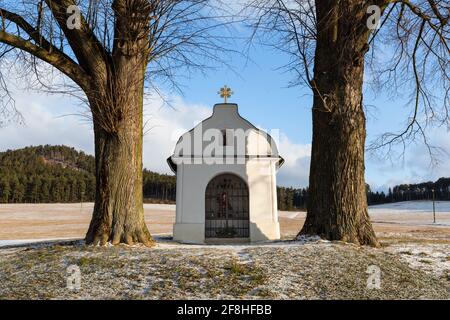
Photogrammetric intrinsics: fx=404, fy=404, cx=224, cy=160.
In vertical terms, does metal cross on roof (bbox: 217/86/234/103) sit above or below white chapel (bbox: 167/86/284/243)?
above

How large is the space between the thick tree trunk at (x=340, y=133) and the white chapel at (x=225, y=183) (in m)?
5.54

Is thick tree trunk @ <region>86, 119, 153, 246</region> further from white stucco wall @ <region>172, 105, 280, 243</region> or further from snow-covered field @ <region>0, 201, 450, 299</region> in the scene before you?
white stucco wall @ <region>172, 105, 280, 243</region>

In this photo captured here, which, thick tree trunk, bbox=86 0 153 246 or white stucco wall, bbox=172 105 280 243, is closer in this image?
thick tree trunk, bbox=86 0 153 246

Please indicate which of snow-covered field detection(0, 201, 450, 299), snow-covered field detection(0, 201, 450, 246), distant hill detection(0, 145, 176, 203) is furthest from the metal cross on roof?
distant hill detection(0, 145, 176, 203)

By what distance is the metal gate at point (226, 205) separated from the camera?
1500cm

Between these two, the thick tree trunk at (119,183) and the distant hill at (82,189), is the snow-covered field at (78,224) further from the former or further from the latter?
the distant hill at (82,189)

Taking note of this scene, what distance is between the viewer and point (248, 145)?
1521 cm

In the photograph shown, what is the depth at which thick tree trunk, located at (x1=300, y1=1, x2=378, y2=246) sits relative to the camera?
8.41m

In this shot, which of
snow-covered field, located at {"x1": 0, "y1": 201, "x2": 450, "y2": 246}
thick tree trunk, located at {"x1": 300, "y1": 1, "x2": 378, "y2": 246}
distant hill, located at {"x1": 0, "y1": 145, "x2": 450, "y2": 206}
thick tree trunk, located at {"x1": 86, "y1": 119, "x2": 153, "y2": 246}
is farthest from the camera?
distant hill, located at {"x1": 0, "y1": 145, "x2": 450, "y2": 206}

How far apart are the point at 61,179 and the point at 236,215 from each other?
77948 millimetres

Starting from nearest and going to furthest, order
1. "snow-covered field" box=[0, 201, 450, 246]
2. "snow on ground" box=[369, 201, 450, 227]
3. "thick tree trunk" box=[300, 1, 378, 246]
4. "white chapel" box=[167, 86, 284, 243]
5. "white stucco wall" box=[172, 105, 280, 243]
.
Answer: "thick tree trunk" box=[300, 1, 378, 246] → "white stucco wall" box=[172, 105, 280, 243] → "white chapel" box=[167, 86, 284, 243] → "snow-covered field" box=[0, 201, 450, 246] → "snow on ground" box=[369, 201, 450, 227]
